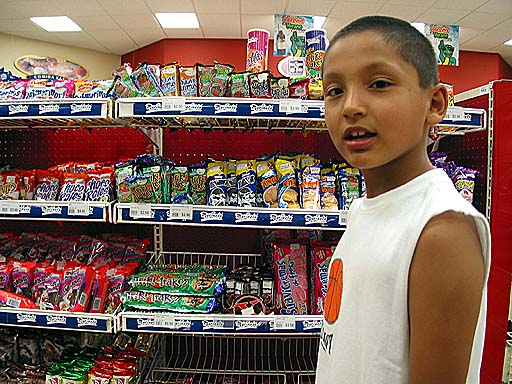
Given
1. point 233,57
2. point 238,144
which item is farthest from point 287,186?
point 233,57

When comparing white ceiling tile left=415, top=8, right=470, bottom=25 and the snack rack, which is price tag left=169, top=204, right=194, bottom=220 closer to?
the snack rack

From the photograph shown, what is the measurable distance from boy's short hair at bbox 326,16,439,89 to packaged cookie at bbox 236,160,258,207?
116 centimetres


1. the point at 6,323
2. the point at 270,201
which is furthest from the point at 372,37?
the point at 6,323

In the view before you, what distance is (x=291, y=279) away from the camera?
1.92 metres

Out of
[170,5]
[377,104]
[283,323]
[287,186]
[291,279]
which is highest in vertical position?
[170,5]

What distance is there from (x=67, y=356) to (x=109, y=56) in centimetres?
714

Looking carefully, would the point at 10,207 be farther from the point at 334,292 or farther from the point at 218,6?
the point at 218,6

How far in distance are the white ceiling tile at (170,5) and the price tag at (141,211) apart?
4499 mm

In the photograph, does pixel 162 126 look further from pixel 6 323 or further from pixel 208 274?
pixel 6 323

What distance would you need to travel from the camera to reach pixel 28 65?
22.6 ft

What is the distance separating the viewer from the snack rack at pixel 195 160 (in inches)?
68.9

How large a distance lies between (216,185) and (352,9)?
188 inches

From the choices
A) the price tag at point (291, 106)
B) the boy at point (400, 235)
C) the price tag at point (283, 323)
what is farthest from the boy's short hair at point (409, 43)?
the price tag at point (283, 323)

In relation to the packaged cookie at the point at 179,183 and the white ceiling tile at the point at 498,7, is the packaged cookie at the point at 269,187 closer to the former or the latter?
the packaged cookie at the point at 179,183
